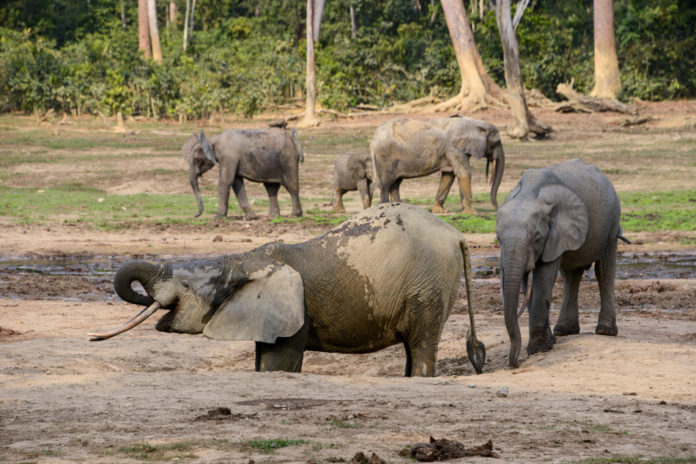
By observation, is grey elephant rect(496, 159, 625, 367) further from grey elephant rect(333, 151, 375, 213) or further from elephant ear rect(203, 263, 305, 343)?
grey elephant rect(333, 151, 375, 213)

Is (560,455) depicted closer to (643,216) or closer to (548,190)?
(548,190)

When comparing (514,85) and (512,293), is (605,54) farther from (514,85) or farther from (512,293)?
(512,293)

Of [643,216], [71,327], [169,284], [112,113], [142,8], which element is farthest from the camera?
[142,8]

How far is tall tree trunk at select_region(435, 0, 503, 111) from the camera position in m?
37.4

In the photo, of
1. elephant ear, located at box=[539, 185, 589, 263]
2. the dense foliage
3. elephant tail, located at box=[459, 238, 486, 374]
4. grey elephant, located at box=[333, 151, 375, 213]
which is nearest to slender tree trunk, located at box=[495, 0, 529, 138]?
the dense foliage

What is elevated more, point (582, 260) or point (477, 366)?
point (582, 260)

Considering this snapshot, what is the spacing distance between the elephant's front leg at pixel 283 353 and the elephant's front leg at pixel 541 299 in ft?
7.39

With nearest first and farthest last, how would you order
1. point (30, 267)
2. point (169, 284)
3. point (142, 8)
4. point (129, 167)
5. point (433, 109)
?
point (169, 284), point (30, 267), point (129, 167), point (433, 109), point (142, 8)

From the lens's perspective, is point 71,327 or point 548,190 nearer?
point 548,190

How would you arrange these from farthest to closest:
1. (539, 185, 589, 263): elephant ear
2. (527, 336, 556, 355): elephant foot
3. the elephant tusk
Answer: (527, 336, 556, 355): elephant foot, (539, 185, 589, 263): elephant ear, the elephant tusk

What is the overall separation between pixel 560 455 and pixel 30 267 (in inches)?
490

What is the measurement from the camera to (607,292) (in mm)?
10391

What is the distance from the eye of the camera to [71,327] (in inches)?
455

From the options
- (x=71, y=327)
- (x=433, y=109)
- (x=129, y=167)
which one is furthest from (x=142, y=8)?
(x=71, y=327)
